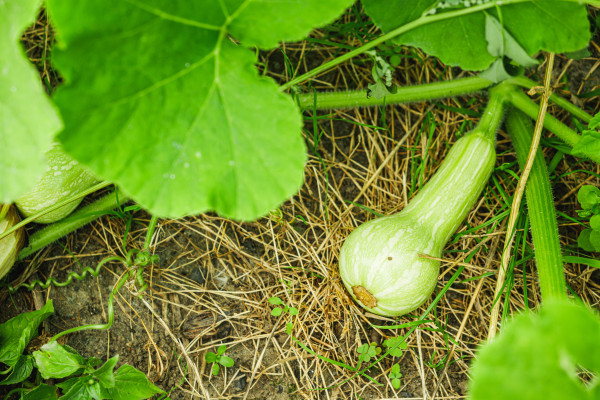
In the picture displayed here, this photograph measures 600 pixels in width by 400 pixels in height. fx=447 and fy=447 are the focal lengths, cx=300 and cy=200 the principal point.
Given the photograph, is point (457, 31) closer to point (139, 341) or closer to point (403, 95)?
point (403, 95)

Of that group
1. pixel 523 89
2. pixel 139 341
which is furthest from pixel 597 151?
pixel 139 341

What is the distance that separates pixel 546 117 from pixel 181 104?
1.46 meters

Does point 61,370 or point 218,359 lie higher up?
point 61,370

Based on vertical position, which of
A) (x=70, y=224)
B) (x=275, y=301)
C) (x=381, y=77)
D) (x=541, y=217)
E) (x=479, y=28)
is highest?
(x=479, y=28)

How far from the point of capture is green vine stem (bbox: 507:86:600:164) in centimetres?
175

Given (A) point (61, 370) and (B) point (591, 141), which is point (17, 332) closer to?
(A) point (61, 370)

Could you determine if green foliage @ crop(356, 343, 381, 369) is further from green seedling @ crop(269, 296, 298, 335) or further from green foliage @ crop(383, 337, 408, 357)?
green seedling @ crop(269, 296, 298, 335)

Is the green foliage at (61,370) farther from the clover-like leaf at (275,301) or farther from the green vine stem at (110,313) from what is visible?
the clover-like leaf at (275,301)

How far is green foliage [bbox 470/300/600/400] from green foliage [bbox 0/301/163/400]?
124cm

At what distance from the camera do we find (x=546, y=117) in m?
1.82

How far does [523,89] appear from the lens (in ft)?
6.39

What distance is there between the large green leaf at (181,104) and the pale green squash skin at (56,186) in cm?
61

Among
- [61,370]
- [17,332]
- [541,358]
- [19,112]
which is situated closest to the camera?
[541,358]

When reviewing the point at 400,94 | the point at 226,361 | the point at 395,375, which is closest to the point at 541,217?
the point at 400,94
